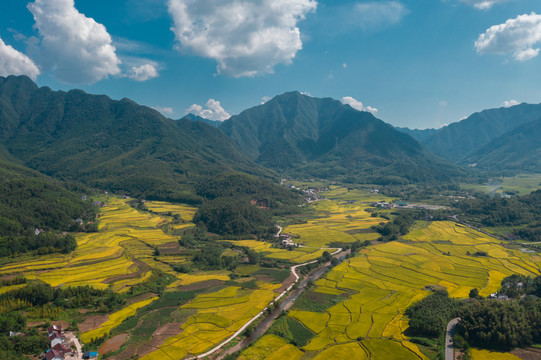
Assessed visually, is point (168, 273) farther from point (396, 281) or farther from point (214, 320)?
point (396, 281)

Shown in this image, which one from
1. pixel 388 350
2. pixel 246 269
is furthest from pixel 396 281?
pixel 246 269

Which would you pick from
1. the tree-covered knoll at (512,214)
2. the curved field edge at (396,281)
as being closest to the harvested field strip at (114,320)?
the curved field edge at (396,281)

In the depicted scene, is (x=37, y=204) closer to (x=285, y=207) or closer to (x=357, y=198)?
(x=285, y=207)

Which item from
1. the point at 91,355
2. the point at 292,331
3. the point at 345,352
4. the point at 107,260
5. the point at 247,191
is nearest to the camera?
the point at 91,355

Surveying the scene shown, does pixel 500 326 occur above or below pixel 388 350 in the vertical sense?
above

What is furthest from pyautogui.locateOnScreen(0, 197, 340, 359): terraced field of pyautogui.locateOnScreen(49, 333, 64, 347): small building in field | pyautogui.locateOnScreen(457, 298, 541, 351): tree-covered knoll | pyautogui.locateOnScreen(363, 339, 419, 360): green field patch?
pyautogui.locateOnScreen(457, 298, 541, 351): tree-covered knoll

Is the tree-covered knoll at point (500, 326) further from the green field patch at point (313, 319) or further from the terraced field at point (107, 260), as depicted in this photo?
the terraced field at point (107, 260)

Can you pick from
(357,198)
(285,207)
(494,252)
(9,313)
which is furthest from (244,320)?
(357,198)

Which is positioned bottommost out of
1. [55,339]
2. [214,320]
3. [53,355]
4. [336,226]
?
[214,320]
